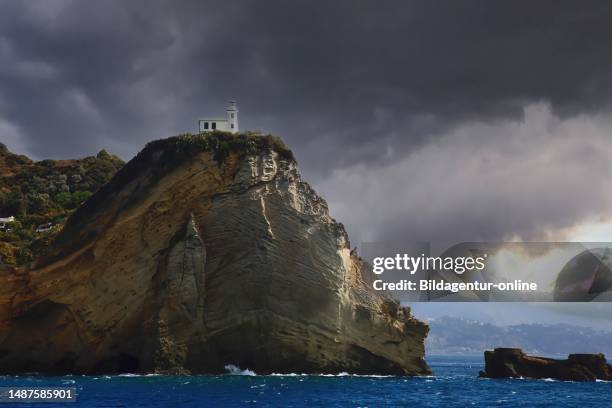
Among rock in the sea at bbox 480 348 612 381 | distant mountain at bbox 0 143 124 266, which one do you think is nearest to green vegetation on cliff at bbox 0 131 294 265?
distant mountain at bbox 0 143 124 266

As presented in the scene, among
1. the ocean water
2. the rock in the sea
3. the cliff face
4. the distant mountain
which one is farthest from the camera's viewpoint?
the distant mountain

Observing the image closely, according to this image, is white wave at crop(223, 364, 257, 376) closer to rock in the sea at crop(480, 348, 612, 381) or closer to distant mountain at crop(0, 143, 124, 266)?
distant mountain at crop(0, 143, 124, 266)

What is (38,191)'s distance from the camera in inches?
4459

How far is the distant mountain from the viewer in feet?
294

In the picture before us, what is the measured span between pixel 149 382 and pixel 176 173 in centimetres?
2075

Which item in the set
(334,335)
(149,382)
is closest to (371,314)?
(334,335)

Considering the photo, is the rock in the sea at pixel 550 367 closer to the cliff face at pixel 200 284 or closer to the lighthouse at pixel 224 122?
the cliff face at pixel 200 284

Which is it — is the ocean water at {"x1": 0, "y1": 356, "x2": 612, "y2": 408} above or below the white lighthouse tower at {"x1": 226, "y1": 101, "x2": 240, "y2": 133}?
below

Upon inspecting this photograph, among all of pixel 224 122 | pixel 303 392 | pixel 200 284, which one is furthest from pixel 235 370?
pixel 224 122

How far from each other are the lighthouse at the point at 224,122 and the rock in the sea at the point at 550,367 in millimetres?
39140

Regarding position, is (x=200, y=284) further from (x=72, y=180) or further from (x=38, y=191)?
(x=72, y=180)

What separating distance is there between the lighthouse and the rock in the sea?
128 feet

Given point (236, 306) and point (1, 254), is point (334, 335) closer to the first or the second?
point (236, 306)

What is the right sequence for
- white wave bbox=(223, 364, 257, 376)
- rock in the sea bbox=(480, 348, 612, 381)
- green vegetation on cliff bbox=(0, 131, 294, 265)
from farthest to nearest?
rock in the sea bbox=(480, 348, 612, 381) < green vegetation on cliff bbox=(0, 131, 294, 265) < white wave bbox=(223, 364, 257, 376)
